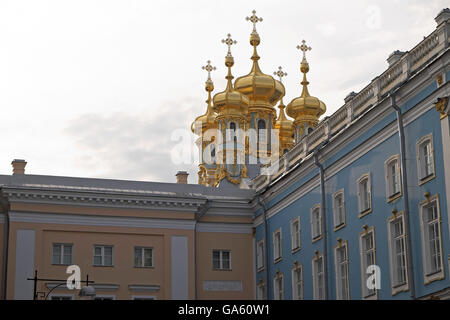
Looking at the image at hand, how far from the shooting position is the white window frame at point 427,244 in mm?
25547

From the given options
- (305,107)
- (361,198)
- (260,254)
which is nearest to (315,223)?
(361,198)

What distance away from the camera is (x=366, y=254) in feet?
99.6

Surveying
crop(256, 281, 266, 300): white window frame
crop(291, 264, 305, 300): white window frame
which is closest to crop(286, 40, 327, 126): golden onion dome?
crop(256, 281, 266, 300): white window frame

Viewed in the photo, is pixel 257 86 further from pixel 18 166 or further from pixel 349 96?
pixel 349 96

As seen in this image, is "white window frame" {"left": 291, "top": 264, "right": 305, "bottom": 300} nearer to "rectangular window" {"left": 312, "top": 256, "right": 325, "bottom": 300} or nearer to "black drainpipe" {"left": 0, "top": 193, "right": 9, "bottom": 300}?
"rectangular window" {"left": 312, "top": 256, "right": 325, "bottom": 300}

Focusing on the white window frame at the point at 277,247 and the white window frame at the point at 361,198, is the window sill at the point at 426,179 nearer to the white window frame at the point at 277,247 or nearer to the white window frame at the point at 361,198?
the white window frame at the point at 361,198

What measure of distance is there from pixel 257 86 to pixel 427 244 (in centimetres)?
3459

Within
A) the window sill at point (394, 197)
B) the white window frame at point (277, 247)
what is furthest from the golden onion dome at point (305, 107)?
the window sill at point (394, 197)

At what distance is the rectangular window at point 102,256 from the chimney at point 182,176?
5191 mm

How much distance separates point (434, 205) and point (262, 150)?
33.8 meters

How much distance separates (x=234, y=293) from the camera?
40.1 m

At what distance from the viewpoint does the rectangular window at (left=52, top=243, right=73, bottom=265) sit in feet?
125
